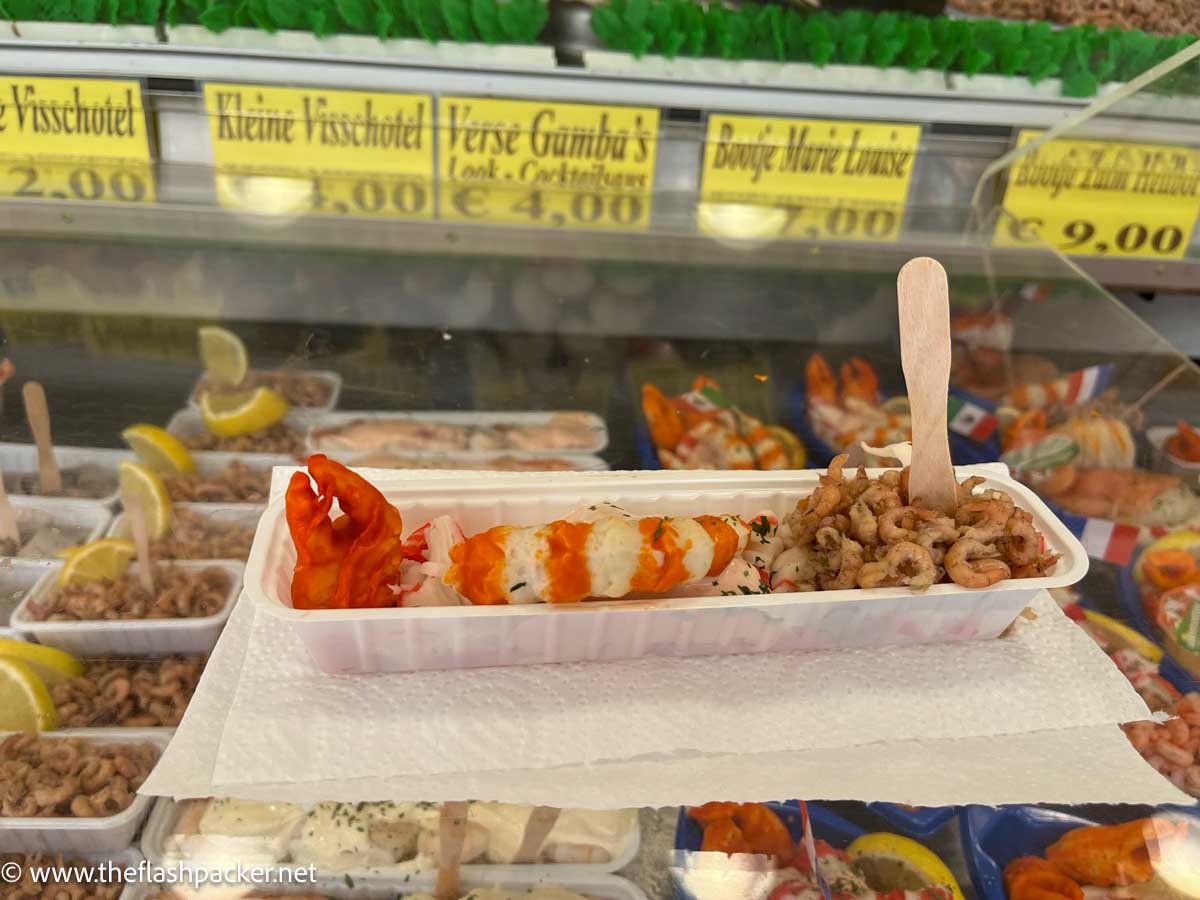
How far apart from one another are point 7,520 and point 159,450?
0.88 ft

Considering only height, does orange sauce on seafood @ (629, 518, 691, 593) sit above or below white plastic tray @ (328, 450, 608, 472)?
above

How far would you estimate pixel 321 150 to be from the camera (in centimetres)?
204

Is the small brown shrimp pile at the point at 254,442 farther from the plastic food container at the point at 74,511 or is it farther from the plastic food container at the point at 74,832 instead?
the plastic food container at the point at 74,832

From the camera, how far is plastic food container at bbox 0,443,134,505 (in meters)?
1.46

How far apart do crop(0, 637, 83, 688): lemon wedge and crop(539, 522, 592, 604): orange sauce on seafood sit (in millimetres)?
712

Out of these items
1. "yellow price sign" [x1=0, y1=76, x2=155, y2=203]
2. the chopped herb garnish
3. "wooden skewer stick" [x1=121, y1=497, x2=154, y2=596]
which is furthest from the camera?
"yellow price sign" [x1=0, y1=76, x2=155, y2=203]

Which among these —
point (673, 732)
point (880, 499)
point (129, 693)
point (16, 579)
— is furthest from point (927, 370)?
point (16, 579)

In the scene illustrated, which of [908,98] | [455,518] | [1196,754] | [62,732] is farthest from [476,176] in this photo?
[1196,754]

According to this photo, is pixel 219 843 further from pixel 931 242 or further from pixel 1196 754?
pixel 931 242

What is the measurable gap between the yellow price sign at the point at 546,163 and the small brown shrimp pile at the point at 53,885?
1.52m

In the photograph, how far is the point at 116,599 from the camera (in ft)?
4.07

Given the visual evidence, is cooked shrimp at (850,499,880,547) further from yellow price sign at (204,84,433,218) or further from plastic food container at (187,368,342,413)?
yellow price sign at (204,84,433,218)

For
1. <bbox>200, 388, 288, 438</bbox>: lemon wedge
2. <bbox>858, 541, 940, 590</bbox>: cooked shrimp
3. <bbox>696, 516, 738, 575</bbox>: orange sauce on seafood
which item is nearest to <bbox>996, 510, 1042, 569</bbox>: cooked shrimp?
<bbox>858, 541, 940, 590</bbox>: cooked shrimp

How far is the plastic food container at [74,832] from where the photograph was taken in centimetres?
100
